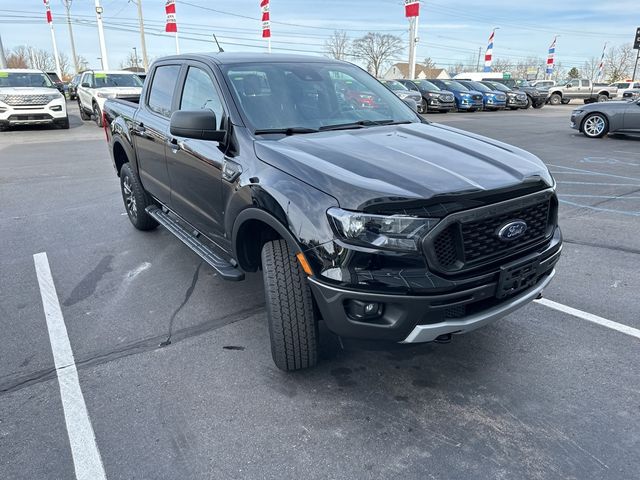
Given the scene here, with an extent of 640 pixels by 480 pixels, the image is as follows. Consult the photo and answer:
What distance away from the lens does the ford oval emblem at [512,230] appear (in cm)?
259

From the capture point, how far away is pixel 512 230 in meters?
2.64

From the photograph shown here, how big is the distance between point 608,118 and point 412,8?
20988mm

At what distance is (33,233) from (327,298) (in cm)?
473

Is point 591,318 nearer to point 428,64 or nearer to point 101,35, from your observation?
point 101,35

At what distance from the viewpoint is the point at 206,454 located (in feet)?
7.90

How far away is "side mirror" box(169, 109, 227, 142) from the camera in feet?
10.2

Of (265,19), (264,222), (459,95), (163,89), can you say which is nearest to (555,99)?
(459,95)

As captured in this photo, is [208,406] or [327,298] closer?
[327,298]

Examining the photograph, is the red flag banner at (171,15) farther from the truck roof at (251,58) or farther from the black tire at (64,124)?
the truck roof at (251,58)

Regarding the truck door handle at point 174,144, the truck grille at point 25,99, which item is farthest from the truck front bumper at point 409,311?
the truck grille at point 25,99

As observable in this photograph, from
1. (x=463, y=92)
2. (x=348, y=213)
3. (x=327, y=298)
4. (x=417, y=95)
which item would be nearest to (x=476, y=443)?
(x=327, y=298)

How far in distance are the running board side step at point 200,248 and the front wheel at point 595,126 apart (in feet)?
43.9

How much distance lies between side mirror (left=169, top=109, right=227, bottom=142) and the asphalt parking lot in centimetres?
140

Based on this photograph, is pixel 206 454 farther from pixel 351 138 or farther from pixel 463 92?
pixel 463 92
